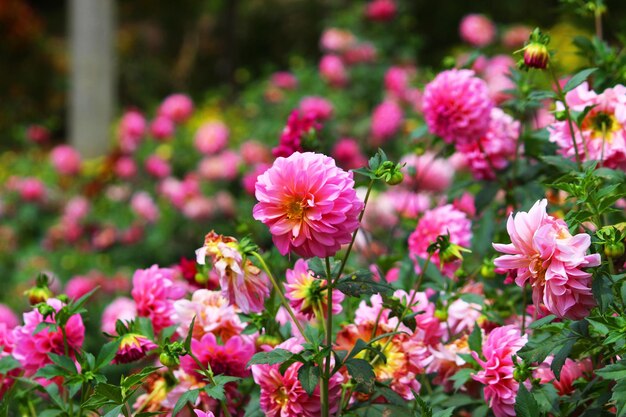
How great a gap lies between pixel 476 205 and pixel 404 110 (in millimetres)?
2276

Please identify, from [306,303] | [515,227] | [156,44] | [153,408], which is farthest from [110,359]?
[156,44]

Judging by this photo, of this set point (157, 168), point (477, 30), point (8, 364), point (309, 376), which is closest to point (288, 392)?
point (309, 376)

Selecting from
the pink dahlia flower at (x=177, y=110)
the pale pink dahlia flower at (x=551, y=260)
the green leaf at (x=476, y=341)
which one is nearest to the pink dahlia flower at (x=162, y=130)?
the pink dahlia flower at (x=177, y=110)

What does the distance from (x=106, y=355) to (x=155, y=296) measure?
154 mm

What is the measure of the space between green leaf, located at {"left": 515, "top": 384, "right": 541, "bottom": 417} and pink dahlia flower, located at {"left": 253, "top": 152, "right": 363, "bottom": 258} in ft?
0.84

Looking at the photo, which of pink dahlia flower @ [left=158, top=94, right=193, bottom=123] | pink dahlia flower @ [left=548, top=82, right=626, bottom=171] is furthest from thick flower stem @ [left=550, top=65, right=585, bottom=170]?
pink dahlia flower @ [left=158, top=94, right=193, bottom=123]

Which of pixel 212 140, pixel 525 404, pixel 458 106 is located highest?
pixel 212 140

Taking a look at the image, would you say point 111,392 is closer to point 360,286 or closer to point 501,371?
point 360,286

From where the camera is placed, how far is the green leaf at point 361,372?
94 centimetres

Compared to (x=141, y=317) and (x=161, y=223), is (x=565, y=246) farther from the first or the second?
(x=161, y=223)

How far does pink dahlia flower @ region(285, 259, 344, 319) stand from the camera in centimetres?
103

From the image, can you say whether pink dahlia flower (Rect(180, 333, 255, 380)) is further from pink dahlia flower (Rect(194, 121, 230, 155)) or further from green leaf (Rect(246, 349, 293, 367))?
pink dahlia flower (Rect(194, 121, 230, 155))

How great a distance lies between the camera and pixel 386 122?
3420 mm

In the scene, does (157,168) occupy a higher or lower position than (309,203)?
higher
